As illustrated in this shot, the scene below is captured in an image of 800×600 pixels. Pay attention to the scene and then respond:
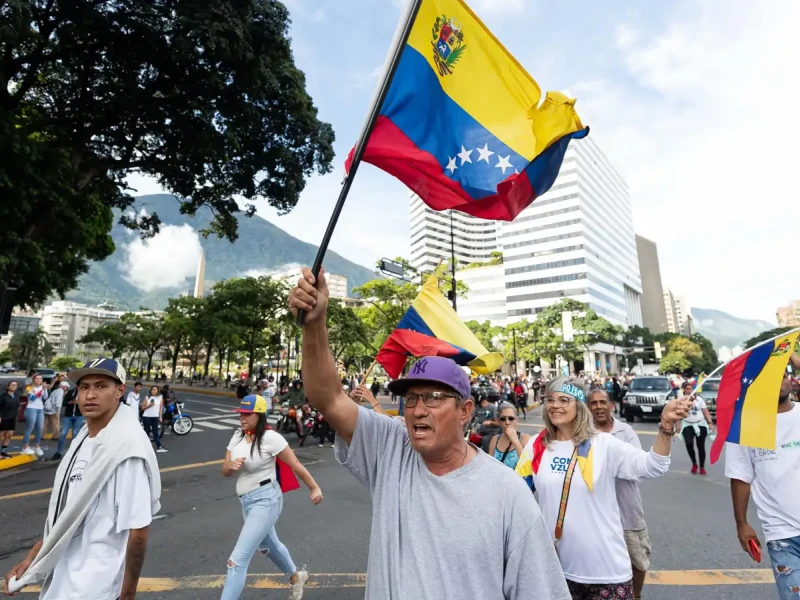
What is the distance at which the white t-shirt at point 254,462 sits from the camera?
3898 millimetres

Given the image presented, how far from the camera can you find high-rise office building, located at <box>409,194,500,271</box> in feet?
448

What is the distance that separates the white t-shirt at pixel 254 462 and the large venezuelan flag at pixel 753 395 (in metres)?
3.47

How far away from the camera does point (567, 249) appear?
9488cm

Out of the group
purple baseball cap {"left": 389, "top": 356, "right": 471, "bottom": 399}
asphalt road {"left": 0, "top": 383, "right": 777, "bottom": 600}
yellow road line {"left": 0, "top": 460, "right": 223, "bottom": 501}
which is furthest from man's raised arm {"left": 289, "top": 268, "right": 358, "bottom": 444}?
yellow road line {"left": 0, "top": 460, "right": 223, "bottom": 501}

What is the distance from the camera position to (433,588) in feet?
4.98

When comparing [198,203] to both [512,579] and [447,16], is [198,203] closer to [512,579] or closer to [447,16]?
Answer: [447,16]

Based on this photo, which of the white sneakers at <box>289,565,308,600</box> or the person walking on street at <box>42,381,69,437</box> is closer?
the white sneakers at <box>289,565,308,600</box>

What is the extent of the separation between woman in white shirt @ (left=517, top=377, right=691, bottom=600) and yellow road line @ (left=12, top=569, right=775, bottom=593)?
221 cm

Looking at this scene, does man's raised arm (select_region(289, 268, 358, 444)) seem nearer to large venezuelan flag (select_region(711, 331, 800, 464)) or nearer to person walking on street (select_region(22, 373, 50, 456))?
large venezuelan flag (select_region(711, 331, 800, 464))

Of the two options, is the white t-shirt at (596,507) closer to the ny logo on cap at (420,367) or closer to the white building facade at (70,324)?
the ny logo on cap at (420,367)

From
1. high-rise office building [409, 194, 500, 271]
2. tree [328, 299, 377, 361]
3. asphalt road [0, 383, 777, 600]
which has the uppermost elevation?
high-rise office building [409, 194, 500, 271]

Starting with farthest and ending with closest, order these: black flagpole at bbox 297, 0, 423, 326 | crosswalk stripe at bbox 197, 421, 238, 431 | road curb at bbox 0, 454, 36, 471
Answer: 1. crosswalk stripe at bbox 197, 421, 238, 431
2. road curb at bbox 0, 454, 36, 471
3. black flagpole at bbox 297, 0, 423, 326

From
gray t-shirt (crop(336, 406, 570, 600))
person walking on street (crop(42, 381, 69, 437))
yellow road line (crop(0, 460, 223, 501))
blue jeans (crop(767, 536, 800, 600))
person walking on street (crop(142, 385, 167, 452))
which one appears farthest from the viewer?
person walking on street (crop(42, 381, 69, 437))

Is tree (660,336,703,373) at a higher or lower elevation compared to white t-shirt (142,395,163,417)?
higher
